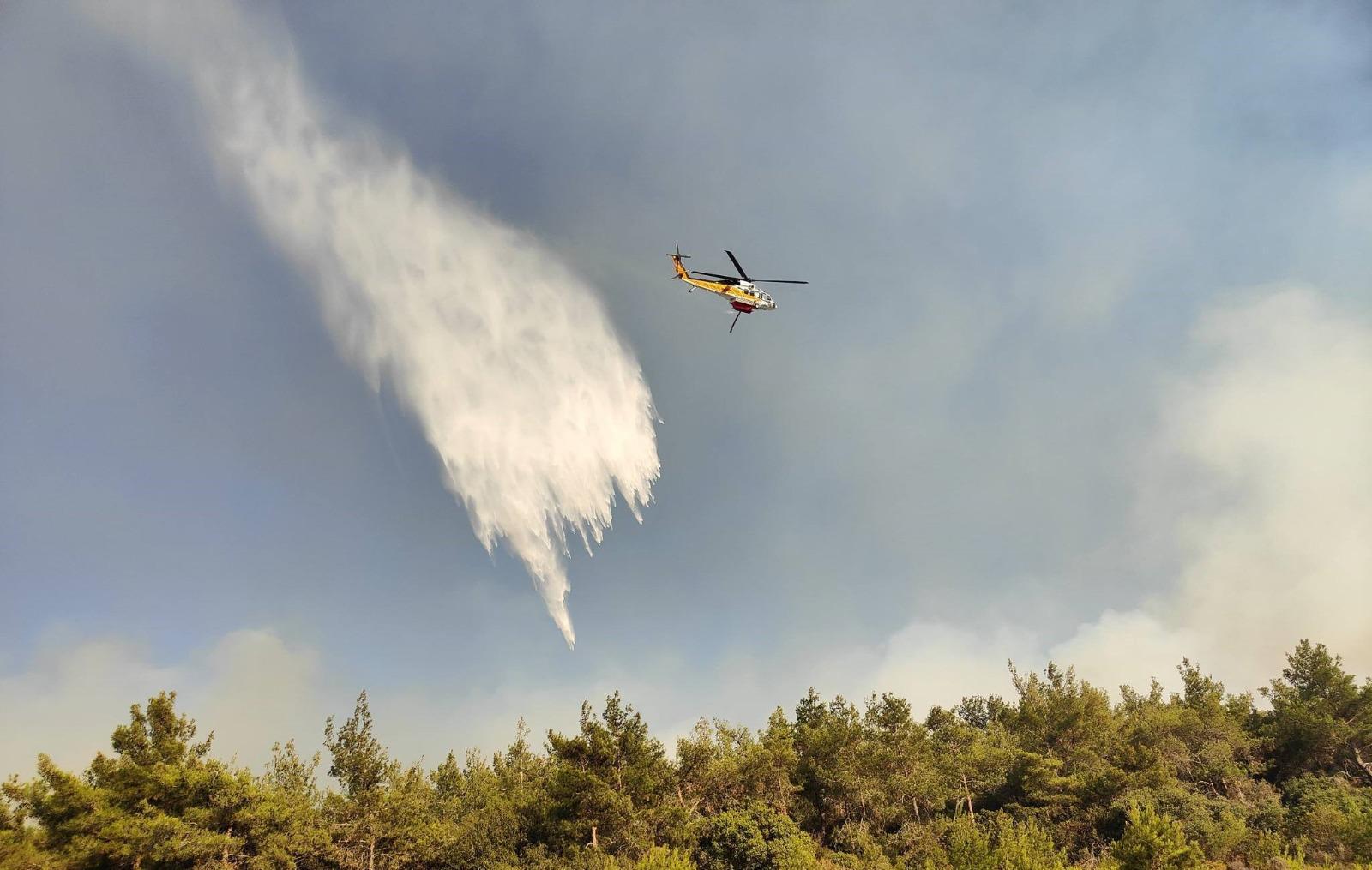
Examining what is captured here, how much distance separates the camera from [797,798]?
238 feet

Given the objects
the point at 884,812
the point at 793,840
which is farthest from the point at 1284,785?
the point at 793,840

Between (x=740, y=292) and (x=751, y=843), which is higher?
(x=740, y=292)

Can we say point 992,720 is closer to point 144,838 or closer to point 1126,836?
point 1126,836

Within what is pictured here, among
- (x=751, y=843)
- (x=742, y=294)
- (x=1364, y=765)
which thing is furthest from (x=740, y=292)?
(x=1364, y=765)

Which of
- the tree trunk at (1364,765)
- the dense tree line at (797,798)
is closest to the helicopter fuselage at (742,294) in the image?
the dense tree line at (797,798)

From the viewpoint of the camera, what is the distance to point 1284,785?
250ft

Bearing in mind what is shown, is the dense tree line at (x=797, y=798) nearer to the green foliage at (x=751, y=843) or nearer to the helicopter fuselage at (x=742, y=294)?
the green foliage at (x=751, y=843)

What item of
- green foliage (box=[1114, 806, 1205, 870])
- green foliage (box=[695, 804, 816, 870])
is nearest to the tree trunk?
green foliage (box=[1114, 806, 1205, 870])

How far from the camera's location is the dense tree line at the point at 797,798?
4381 cm

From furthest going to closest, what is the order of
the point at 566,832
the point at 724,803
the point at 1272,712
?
1. the point at 1272,712
2. the point at 724,803
3. the point at 566,832

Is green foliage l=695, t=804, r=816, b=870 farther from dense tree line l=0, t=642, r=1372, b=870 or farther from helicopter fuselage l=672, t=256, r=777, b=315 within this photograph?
helicopter fuselage l=672, t=256, r=777, b=315

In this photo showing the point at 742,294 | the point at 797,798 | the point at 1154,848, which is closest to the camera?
A: the point at 1154,848

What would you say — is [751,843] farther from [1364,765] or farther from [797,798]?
[1364,765]

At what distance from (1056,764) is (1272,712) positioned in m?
45.8
